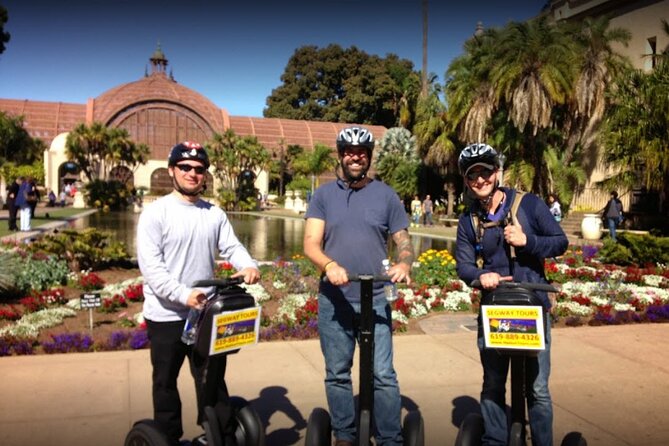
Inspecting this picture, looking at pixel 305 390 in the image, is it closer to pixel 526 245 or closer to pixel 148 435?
pixel 148 435

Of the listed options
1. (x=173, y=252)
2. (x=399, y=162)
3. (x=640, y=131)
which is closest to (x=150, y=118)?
(x=399, y=162)

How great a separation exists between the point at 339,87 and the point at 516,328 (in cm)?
7541

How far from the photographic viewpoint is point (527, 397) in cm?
300

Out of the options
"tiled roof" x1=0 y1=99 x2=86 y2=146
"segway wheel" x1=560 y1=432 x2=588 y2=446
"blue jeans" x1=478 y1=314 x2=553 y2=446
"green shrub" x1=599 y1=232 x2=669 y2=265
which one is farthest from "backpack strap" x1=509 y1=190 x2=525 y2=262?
"tiled roof" x1=0 y1=99 x2=86 y2=146

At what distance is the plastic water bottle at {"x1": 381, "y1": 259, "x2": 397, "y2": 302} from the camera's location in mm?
3006

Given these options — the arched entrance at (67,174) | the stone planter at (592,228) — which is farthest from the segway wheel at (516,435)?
the arched entrance at (67,174)

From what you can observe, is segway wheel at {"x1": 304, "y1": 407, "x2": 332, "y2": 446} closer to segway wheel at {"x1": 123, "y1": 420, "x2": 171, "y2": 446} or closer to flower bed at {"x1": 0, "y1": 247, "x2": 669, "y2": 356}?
segway wheel at {"x1": 123, "y1": 420, "x2": 171, "y2": 446}

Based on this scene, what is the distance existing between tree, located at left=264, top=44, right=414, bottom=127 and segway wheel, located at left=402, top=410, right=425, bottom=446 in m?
66.5

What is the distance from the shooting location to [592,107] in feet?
81.5

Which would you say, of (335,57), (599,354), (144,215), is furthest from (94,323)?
(335,57)

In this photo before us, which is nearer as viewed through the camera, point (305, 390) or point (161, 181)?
point (305, 390)

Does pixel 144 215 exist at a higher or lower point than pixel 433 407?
higher

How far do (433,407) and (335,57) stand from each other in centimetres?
7362

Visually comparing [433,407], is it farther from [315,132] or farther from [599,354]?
[315,132]
